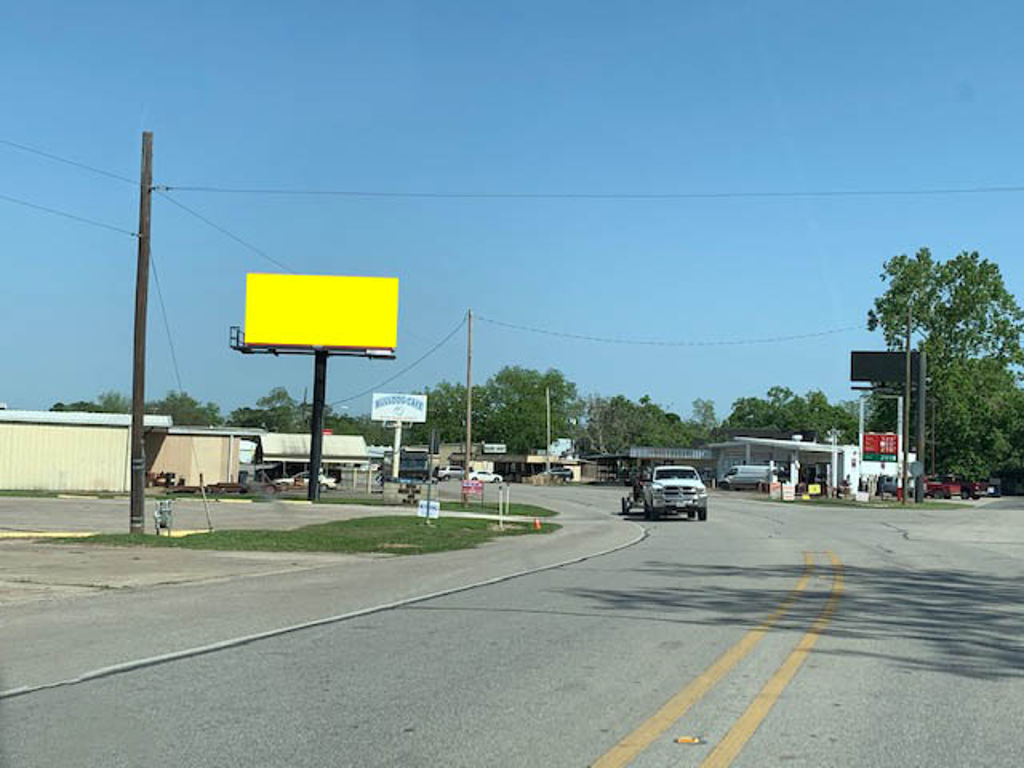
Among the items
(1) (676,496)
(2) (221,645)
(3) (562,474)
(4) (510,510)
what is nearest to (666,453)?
(3) (562,474)

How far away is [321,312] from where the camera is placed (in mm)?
50250

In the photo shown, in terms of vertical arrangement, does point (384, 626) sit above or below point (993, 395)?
below

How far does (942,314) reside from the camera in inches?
3625

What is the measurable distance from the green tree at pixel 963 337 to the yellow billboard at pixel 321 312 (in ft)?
183

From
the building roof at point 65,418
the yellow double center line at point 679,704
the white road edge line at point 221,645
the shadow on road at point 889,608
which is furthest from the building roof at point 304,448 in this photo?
the yellow double center line at point 679,704

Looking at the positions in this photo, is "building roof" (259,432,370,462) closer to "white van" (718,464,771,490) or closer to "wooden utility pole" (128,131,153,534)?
"white van" (718,464,771,490)

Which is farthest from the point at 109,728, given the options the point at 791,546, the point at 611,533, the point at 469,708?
the point at 611,533

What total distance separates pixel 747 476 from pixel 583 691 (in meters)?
78.8

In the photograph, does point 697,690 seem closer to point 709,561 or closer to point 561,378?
point 709,561

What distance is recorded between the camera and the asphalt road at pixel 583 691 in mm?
6543

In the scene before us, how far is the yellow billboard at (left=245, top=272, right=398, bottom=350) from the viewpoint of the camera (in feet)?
163

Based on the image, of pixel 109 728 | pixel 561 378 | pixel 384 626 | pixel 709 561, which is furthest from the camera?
pixel 561 378

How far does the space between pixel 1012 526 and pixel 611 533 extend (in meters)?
16.8

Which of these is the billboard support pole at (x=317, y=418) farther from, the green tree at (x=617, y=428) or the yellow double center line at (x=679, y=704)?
the green tree at (x=617, y=428)
